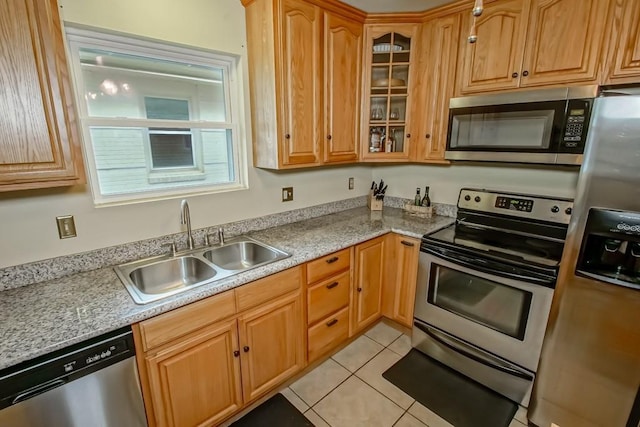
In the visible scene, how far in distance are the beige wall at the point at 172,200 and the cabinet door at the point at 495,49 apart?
66 centimetres

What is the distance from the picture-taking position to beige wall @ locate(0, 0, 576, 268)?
1.43m

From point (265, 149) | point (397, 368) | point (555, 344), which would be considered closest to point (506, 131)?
A: point (555, 344)

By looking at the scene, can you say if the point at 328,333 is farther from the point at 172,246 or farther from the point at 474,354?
the point at 172,246

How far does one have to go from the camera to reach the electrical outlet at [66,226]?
1.50 meters

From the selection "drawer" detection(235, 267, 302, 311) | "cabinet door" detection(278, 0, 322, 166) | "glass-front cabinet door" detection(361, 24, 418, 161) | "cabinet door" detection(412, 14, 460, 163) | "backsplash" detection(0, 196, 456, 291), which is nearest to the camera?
"backsplash" detection(0, 196, 456, 291)

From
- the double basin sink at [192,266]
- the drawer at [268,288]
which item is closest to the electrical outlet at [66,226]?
the double basin sink at [192,266]

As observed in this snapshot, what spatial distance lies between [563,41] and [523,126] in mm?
474

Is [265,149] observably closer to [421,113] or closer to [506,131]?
[421,113]

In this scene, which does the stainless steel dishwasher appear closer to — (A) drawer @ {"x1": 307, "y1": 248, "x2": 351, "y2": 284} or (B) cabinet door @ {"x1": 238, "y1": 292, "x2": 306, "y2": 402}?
(B) cabinet door @ {"x1": 238, "y1": 292, "x2": 306, "y2": 402}

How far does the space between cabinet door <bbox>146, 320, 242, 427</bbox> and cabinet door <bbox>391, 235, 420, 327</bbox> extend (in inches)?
51.4

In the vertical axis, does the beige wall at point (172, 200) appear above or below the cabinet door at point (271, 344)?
above

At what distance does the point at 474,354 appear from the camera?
195cm

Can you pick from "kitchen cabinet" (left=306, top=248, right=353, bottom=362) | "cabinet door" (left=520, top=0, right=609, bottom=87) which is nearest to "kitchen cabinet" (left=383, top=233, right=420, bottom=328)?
"kitchen cabinet" (left=306, top=248, right=353, bottom=362)

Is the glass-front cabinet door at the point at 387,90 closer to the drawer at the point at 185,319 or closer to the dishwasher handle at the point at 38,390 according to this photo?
the drawer at the point at 185,319
